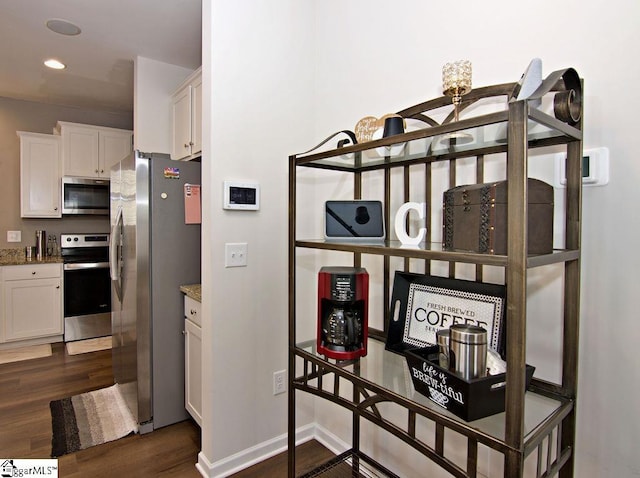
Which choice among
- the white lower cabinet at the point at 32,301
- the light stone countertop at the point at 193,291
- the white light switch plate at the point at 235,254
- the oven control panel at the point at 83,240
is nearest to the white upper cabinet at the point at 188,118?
the light stone countertop at the point at 193,291

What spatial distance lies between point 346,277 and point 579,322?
2.51 feet

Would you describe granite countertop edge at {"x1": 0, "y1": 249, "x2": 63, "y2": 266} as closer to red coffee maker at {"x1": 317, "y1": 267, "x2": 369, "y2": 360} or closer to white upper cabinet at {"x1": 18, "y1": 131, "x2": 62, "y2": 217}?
white upper cabinet at {"x1": 18, "y1": 131, "x2": 62, "y2": 217}

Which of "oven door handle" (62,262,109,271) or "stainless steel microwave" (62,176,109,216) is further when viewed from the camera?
"stainless steel microwave" (62,176,109,216)

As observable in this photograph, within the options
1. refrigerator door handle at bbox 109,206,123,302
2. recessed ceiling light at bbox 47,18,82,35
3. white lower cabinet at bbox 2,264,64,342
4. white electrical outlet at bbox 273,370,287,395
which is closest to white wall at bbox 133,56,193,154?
recessed ceiling light at bbox 47,18,82,35

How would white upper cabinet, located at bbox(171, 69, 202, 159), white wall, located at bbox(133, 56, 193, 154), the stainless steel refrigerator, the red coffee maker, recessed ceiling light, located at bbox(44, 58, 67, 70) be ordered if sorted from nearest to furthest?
the red coffee maker
the stainless steel refrigerator
white upper cabinet, located at bbox(171, 69, 202, 159)
white wall, located at bbox(133, 56, 193, 154)
recessed ceiling light, located at bbox(44, 58, 67, 70)

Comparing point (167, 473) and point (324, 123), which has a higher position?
point (324, 123)

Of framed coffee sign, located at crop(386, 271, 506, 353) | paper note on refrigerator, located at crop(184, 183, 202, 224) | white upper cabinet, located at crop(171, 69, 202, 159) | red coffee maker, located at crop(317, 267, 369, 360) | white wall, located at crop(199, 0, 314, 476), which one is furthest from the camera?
white upper cabinet, located at crop(171, 69, 202, 159)

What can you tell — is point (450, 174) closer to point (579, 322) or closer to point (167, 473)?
point (579, 322)

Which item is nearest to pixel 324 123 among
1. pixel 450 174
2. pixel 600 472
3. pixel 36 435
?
pixel 450 174

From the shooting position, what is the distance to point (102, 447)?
2.08 metres

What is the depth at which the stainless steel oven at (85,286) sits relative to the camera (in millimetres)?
3924

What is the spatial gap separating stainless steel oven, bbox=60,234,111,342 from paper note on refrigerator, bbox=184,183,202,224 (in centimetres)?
237

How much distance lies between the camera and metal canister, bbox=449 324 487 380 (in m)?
0.96

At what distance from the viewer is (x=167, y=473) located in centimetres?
187
